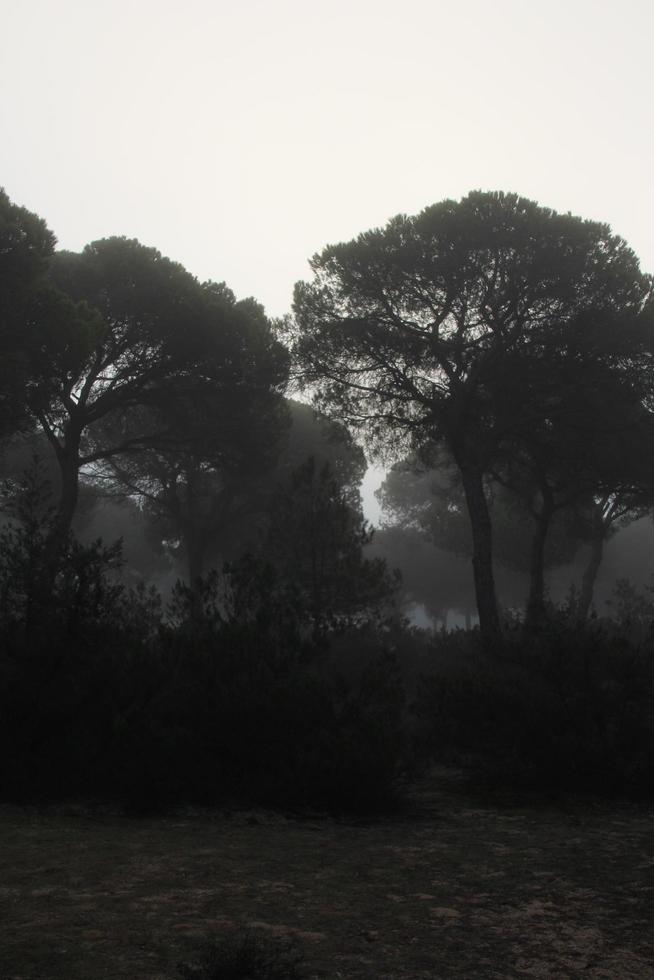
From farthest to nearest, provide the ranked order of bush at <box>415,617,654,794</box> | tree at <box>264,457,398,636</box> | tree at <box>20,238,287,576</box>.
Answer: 1. tree at <box>20,238,287,576</box>
2. tree at <box>264,457,398,636</box>
3. bush at <box>415,617,654,794</box>

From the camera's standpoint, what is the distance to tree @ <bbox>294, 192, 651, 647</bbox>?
59.1 ft

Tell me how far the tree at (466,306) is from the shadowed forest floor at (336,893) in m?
12.6

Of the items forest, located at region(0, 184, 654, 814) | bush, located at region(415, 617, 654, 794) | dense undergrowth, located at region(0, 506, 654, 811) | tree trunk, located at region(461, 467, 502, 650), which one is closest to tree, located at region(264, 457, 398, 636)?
forest, located at region(0, 184, 654, 814)

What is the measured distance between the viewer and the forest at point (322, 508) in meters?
5.95

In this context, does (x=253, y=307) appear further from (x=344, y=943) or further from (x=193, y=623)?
(x=344, y=943)

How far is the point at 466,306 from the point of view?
59.4 ft

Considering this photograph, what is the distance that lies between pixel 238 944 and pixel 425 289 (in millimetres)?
16991

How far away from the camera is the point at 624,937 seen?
3109 mm

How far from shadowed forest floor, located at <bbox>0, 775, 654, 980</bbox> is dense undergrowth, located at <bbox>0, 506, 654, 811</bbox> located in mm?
403

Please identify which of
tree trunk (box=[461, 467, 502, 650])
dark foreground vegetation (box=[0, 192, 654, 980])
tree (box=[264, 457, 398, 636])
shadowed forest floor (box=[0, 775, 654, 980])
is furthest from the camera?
tree trunk (box=[461, 467, 502, 650])

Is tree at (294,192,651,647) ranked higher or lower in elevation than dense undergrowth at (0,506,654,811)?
higher

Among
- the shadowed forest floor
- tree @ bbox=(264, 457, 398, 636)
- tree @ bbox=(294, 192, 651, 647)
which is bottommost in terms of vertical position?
the shadowed forest floor

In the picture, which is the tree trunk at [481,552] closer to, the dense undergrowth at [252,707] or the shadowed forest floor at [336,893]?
the dense undergrowth at [252,707]

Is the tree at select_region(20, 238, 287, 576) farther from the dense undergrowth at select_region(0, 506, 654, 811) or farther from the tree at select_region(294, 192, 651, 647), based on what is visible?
the dense undergrowth at select_region(0, 506, 654, 811)
